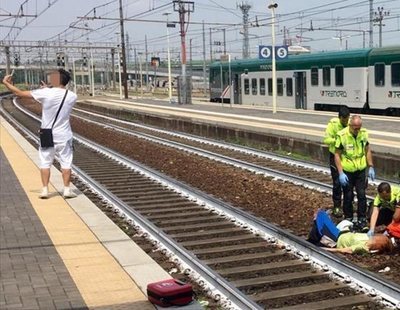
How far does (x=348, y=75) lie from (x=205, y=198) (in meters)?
18.6

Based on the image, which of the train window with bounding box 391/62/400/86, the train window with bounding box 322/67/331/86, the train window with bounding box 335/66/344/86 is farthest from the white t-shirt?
the train window with bounding box 322/67/331/86

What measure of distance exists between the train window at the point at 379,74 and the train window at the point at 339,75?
7.34 ft

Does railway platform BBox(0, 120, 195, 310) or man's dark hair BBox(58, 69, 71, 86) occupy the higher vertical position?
man's dark hair BBox(58, 69, 71, 86)

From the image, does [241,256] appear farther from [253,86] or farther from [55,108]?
[253,86]

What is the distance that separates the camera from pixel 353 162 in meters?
8.08

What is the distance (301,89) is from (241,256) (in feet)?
83.8

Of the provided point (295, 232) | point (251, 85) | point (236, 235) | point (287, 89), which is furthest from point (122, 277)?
point (251, 85)

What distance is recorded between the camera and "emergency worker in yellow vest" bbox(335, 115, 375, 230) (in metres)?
7.98

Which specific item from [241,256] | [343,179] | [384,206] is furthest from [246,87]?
[241,256]

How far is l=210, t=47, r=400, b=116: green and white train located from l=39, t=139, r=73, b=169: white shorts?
57.4ft

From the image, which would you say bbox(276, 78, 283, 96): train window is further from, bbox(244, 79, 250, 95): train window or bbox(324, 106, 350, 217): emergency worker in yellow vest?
bbox(324, 106, 350, 217): emergency worker in yellow vest

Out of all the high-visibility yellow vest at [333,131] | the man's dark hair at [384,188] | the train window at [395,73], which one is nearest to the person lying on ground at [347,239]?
the man's dark hair at [384,188]

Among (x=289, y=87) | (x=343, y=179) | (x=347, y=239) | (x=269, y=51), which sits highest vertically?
(x=269, y=51)

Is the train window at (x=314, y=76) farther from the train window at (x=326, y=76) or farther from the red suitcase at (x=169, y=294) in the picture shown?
the red suitcase at (x=169, y=294)
